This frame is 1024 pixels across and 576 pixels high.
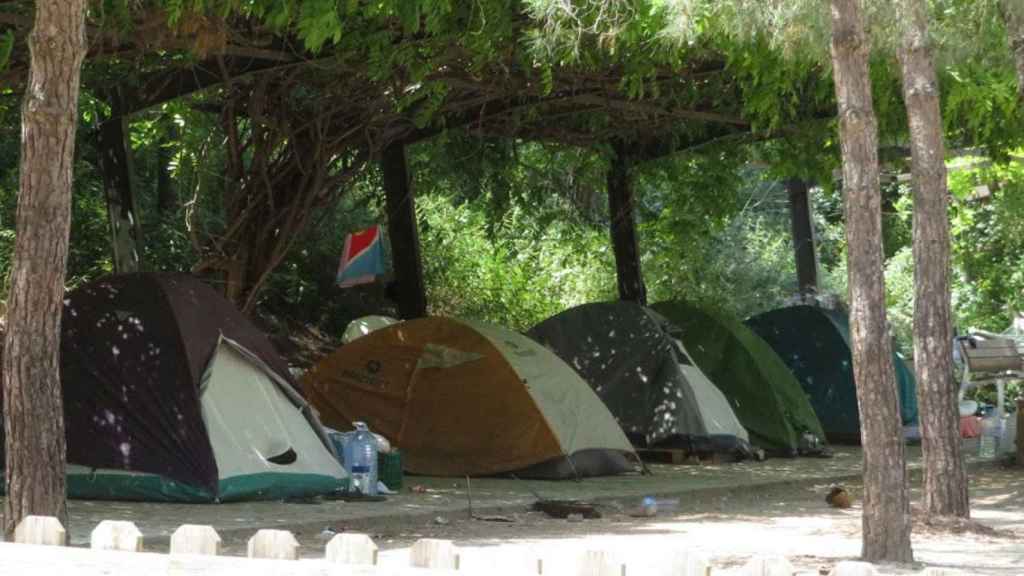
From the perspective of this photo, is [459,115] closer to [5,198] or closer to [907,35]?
[5,198]

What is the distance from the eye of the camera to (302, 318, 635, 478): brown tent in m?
14.8

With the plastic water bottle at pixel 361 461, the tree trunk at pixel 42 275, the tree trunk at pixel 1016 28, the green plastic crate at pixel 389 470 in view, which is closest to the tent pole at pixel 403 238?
the green plastic crate at pixel 389 470

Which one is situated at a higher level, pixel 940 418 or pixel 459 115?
pixel 459 115

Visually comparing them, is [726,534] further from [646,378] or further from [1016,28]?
[646,378]

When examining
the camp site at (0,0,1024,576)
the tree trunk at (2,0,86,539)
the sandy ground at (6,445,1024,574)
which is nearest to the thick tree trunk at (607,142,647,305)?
the camp site at (0,0,1024,576)

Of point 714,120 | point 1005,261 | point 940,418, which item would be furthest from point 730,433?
point 1005,261

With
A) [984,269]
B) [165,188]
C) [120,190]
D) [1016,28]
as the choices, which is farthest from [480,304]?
[1016,28]

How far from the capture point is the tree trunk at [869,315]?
28.1 feet

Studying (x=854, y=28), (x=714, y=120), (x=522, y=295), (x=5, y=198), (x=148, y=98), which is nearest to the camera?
(x=854, y=28)

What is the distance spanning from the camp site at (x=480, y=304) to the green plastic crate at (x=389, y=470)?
2 cm

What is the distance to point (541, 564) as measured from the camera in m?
3.88

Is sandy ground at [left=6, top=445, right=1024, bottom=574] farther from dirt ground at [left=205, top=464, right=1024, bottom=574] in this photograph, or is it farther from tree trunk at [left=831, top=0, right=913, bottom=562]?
tree trunk at [left=831, top=0, right=913, bottom=562]

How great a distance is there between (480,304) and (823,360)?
587 centimetres

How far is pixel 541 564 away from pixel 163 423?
849 cm
